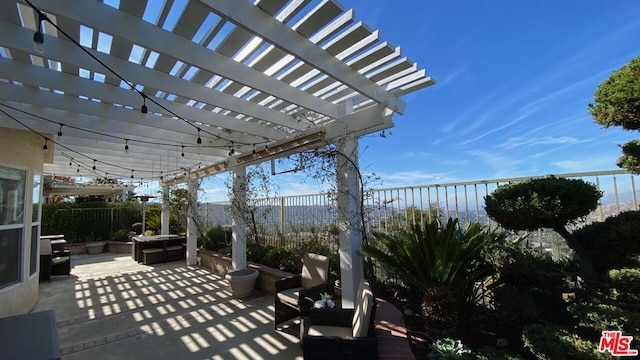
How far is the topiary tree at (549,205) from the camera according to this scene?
268cm

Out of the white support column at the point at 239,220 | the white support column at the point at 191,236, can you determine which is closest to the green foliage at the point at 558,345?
the white support column at the point at 239,220

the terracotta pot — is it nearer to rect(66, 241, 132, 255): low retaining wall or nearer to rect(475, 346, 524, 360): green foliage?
rect(475, 346, 524, 360): green foliage

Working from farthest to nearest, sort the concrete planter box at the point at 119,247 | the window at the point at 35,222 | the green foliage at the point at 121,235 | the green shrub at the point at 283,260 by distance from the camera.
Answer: the green foliage at the point at 121,235 → the concrete planter box at the point at 119,247 → the green shrub at the point at 283,260 → the window at the point at 35,222

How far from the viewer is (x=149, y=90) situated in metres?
3.87

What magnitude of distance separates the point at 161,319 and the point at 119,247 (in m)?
8.95

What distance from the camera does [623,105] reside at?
232 cm

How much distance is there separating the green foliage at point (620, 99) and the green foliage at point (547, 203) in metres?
0.61

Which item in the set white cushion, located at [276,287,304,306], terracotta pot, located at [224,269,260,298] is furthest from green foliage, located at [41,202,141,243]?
white cushion, located at [276,287,304,306]

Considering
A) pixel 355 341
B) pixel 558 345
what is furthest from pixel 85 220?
pixel 558 345

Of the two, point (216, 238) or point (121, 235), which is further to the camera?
point (121, 235)

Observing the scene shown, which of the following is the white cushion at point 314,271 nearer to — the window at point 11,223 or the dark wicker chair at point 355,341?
the dark wicker chair at point 355,341

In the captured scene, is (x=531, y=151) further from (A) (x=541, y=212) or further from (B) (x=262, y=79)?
(B) (x=262, y=79)

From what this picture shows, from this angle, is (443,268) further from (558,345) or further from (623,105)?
(623,105)

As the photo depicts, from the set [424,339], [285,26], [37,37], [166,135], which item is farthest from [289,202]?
[37,37]
